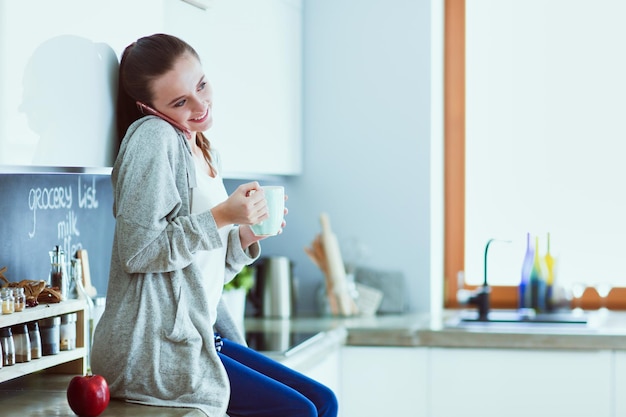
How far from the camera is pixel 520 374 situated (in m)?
2.97

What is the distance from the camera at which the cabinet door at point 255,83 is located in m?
2.56

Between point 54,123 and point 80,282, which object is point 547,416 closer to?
point 80,282

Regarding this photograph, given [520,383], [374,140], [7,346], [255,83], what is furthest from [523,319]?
[7,346]

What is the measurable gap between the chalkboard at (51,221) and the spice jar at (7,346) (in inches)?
13.8

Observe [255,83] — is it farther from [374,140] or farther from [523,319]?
[523,319]

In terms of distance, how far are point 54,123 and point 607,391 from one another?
1.93 m

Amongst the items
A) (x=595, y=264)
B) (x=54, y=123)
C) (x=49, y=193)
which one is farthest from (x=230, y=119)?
(x=595, y=264)

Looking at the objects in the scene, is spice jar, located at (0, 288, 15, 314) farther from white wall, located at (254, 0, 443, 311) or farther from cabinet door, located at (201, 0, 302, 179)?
white wall, located at (254, 0, 443, 311)

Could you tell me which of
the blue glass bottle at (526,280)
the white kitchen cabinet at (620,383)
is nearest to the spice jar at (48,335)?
the white kitchen cabinet at (620,383)

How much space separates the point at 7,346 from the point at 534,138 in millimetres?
2417

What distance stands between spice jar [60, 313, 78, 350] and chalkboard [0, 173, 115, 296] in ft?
0.65

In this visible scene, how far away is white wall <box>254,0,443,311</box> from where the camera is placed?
3.54 metres

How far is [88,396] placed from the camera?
5.24 feet

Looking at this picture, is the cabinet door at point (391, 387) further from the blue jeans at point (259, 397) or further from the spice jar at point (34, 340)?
the spice jar at point (34, 340)
